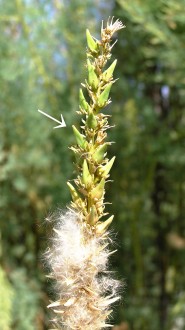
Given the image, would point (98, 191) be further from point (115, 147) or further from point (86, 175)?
point (115, 147)

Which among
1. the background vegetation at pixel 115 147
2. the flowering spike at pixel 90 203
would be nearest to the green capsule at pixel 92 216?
the flowering spike at pixel 90 203

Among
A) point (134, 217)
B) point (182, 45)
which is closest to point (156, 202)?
point (134, 217)

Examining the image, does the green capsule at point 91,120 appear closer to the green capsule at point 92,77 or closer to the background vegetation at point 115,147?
the green capsule at point 92,77

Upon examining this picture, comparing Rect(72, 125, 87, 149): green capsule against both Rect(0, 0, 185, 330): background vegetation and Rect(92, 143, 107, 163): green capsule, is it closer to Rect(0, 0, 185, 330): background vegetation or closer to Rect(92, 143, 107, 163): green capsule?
Rect(92, 143, 107, 163): green capsule

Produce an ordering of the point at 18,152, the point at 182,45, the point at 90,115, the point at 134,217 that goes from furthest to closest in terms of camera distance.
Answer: the point at 134,217, the point at 18,152, the point at 182,45, the point at 90,115

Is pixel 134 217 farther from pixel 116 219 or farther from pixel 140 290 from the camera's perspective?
pixel 140 290

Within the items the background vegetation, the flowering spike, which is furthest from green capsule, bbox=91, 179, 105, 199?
the background vegetation
